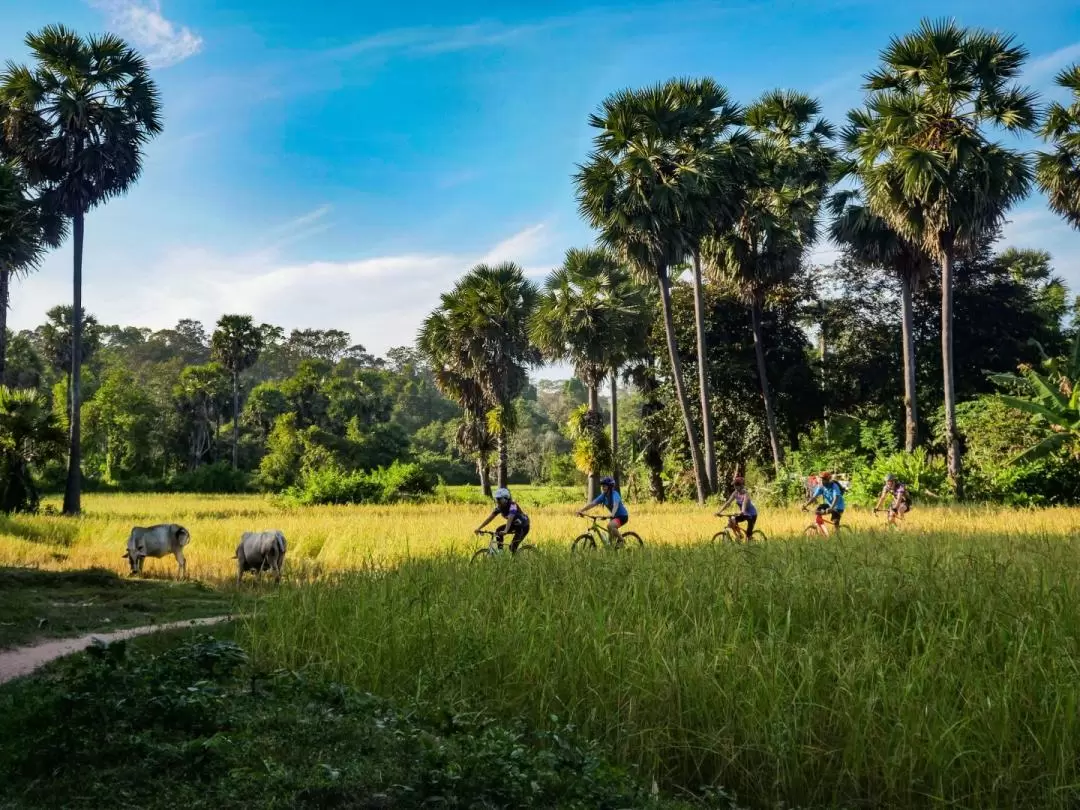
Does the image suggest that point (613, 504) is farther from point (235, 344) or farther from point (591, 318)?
point (235, 344)

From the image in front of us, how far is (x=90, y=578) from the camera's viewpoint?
12820 millimetres

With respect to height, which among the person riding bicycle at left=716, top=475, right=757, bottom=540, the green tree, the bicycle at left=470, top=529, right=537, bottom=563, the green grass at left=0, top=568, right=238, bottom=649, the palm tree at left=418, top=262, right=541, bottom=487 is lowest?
the green grass at left=0, top=568, right=238, bottom=649

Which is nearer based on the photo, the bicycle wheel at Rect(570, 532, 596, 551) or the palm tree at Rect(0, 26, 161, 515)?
the bicycle wheel at Rect(570, 532, 596, 551)

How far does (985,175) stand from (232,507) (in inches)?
1221

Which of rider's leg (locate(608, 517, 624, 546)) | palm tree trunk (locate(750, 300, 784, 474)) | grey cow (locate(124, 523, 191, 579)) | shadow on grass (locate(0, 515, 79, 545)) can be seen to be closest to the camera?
rider's leg (locate(608, 517, 624, 546))

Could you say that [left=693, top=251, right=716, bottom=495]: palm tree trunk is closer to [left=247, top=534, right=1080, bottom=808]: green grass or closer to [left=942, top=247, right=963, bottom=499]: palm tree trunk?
[left=942, top=247, right=963, bottom=499]: palm tree trunk

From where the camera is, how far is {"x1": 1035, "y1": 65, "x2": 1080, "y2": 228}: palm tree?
28281mm

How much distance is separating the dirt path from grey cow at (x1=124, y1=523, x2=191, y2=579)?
17.4 ft

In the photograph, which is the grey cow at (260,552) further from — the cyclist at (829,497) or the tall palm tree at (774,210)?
the tall palm tree at (774,210)

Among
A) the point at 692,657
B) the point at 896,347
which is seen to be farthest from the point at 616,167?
the point at 692,657

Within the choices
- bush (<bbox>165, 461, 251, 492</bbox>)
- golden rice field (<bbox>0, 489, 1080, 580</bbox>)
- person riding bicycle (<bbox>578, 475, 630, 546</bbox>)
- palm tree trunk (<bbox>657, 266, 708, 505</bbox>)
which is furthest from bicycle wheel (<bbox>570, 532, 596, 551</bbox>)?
bush (<bbox>165, 461, 251, 492</bbox>)

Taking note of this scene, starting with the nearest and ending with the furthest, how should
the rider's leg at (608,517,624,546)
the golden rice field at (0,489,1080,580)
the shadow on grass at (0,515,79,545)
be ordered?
the rider's leg at (608,517,624,546) < the golden rice field at (0,489,1080,580) < the shadow on grass at (0,515,79,545)

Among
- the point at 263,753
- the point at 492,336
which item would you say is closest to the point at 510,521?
the point at 263,753

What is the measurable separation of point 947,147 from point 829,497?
16021mm
